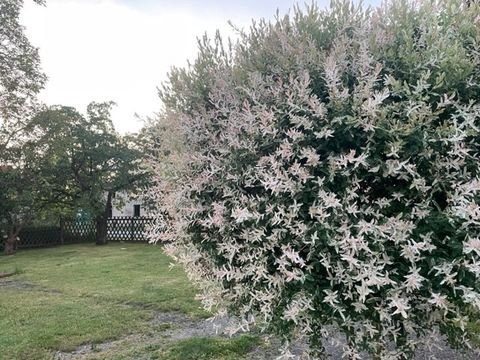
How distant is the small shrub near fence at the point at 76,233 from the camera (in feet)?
50.3

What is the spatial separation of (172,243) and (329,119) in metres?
1.40

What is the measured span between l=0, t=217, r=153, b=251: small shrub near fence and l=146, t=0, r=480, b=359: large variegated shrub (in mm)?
13587

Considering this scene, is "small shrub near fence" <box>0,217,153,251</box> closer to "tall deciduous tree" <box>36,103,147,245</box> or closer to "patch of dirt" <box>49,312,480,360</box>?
"tall deciduous tree" <box>36,103,147,245</box>

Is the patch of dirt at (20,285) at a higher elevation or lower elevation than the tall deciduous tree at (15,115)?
lower

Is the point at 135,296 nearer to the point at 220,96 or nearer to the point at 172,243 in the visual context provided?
the point at 172,243

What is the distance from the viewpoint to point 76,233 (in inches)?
657

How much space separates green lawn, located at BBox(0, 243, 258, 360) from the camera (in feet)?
11.4

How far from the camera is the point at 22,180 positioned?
12.5 meters

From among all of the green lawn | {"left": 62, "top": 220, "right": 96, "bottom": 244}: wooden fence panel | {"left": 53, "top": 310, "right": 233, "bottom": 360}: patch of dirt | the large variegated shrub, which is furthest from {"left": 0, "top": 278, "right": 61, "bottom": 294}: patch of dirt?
{"left": 62, "top": 220, "right": 96, "bottom": 244}: wooden fence panel

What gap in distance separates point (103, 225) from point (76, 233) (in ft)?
6.08

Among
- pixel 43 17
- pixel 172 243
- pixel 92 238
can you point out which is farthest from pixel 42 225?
pixel 172 243

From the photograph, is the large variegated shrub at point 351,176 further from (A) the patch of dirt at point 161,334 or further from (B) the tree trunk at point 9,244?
(B) the tree trunk at point 9,244

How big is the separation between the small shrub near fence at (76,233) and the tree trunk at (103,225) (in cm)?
40

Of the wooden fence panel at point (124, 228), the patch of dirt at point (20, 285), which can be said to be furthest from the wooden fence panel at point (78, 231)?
the patch of dirt at point (20, 285)
